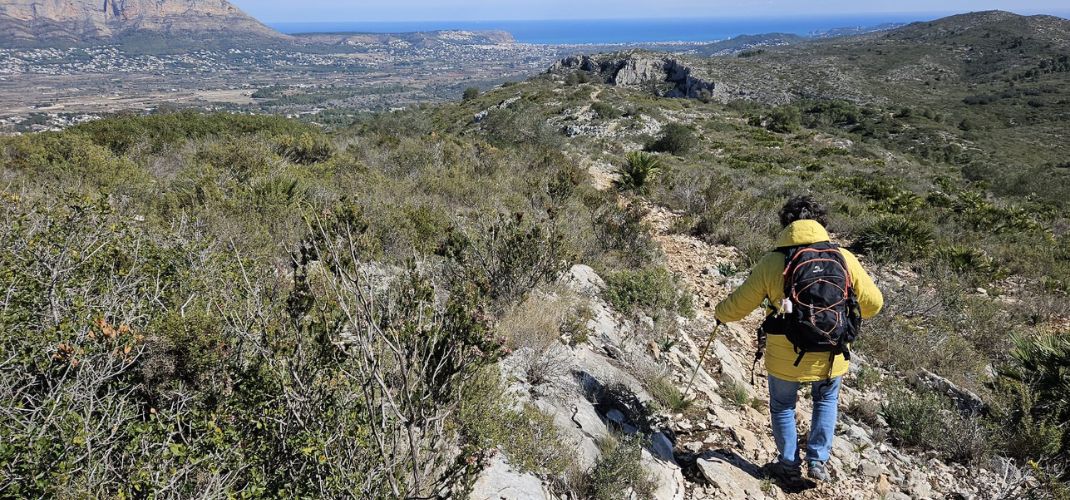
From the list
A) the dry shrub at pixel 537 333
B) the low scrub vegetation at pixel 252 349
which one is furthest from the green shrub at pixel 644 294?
the dry shrub at pixel 537 333

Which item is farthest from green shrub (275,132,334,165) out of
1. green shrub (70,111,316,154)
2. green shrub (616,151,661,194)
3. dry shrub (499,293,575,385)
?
dry shrub (499,293,575,385)

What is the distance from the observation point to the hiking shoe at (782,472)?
2949 millimetres

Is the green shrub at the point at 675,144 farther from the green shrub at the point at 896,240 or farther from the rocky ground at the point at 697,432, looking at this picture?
the rocky ground at the point at 697,432

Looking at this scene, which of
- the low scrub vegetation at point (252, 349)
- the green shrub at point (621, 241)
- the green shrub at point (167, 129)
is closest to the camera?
the low scrub vegetation at point (252, 349)

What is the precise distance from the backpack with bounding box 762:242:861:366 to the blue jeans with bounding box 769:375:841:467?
0.28m

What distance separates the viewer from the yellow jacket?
273cm

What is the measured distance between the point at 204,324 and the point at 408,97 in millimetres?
124416

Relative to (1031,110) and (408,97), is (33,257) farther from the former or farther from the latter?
(408,97)

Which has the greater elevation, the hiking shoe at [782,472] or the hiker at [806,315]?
the hiker at [806,315]

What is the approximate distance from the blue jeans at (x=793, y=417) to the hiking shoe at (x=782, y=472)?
0.10 ft

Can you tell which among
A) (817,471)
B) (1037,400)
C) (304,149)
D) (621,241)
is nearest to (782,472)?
(817,471)

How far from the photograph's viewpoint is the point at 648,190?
998cm

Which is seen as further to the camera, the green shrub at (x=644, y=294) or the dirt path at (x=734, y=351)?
the green shrub at (x=644, y=294)

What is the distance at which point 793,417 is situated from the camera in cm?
289
